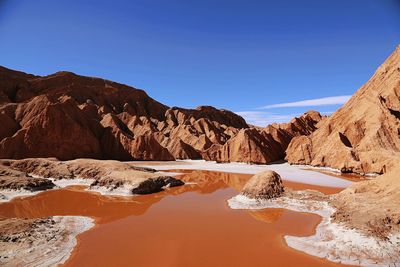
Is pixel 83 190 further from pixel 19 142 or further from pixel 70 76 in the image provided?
pixel 70 76

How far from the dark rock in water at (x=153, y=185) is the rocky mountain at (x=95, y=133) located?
22765 millimetres

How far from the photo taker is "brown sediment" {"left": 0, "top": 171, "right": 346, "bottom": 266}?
9484 millimetres

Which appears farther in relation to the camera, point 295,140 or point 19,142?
point 295,140

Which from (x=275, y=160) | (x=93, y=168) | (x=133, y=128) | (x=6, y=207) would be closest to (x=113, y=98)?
(x=133, y=128)

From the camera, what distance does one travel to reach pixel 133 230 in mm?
12609

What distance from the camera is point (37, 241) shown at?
33.8ft

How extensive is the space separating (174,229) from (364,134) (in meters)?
30.8

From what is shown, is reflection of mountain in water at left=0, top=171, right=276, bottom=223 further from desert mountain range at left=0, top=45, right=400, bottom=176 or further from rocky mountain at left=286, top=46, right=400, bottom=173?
desert mountain range at left=0, top=45, right=400, bottom=176

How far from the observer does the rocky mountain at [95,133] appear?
4381 cm

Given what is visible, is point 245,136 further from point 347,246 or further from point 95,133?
point 347,246

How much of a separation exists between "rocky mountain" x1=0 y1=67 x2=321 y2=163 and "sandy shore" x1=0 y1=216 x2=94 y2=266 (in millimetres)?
33132

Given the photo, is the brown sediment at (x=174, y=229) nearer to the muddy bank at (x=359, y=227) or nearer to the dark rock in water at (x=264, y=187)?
the muddy bank at (x=359, y=227)

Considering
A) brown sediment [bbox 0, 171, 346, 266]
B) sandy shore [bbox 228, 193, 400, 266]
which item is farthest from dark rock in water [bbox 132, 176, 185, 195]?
sandy shore [bbox 228, 193, 400, 266]

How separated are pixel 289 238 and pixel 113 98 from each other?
290ft
